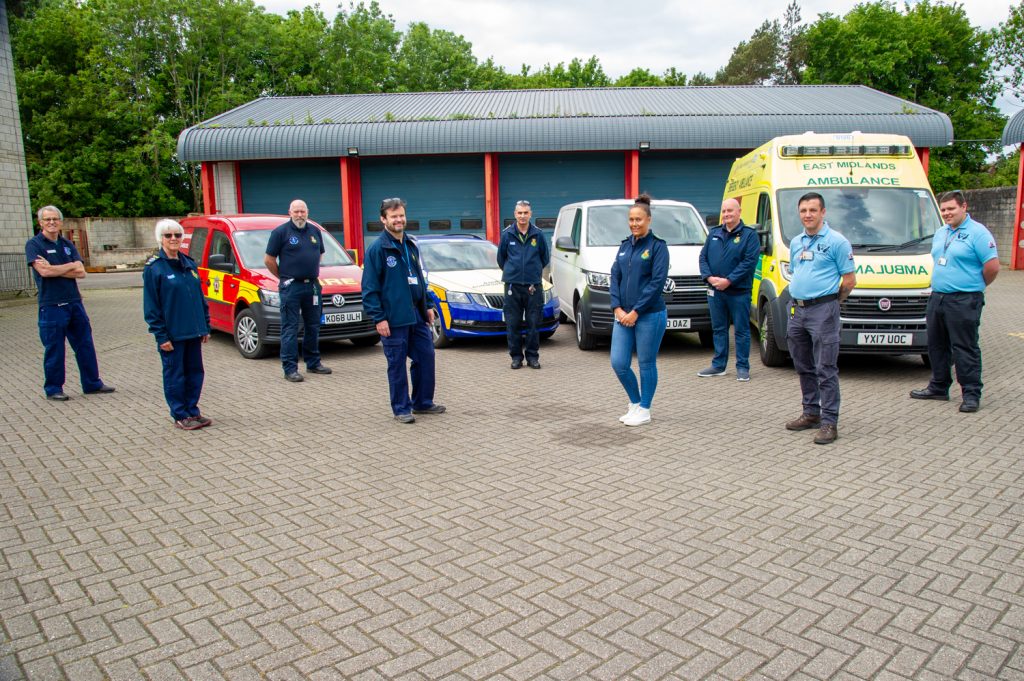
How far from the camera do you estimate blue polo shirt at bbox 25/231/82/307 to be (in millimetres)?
7504

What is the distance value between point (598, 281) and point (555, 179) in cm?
1181

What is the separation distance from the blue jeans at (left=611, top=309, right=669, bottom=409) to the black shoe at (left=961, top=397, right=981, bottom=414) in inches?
112

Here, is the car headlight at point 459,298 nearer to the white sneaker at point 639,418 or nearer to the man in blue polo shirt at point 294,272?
the man in blue polo shirt at point 294,272

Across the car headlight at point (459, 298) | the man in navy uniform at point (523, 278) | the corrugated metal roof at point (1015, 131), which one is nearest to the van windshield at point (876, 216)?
the man in navy uniform at point (523, 278)

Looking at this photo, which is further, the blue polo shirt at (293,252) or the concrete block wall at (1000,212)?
the concrete block wall at (1000,212)

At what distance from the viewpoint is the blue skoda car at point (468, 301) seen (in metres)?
10.6

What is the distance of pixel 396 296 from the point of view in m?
6.67

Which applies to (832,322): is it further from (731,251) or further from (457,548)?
(457,548)

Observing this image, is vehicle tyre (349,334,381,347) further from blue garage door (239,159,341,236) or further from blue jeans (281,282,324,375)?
blue garage door (239,159,341,236)

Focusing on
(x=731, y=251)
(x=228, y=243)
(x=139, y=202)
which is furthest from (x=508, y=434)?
(x=139, y=202)

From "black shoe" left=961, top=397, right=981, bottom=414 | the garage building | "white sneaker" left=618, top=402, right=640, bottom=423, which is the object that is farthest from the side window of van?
"black shoe" left=961, top=397, right=981, bottom=414

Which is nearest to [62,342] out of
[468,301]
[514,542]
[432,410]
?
[432,410]

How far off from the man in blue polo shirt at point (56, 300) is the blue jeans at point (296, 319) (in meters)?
2.01

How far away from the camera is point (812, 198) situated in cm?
598
